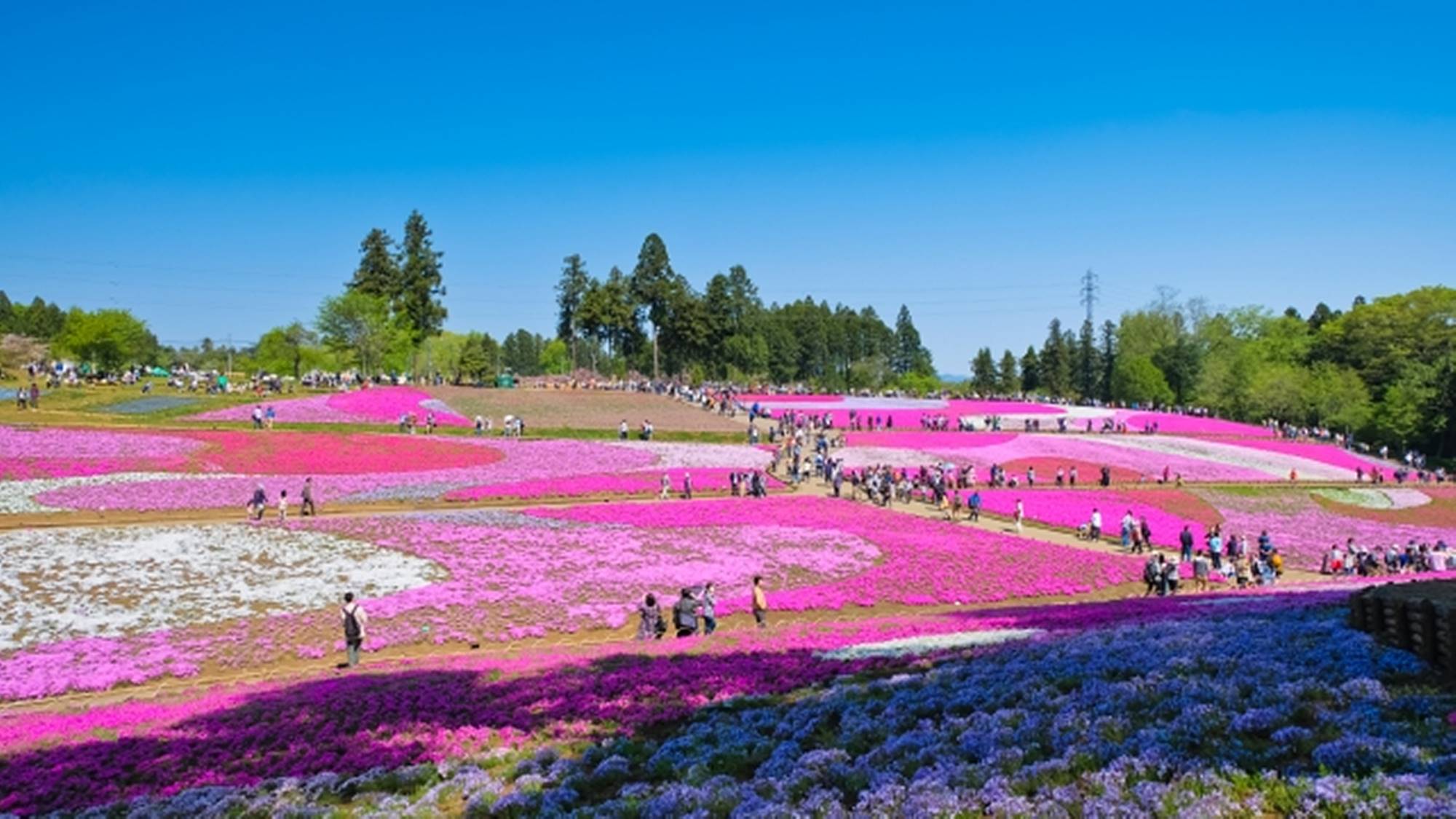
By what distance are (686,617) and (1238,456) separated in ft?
199

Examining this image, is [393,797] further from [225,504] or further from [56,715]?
[225,504]

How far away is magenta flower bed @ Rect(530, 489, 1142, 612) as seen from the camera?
28.8 metres

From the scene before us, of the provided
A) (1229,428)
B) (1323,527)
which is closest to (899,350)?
(1229,428)

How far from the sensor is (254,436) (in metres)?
52.6

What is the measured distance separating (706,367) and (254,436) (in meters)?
90.5

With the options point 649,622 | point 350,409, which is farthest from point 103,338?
point 649,622

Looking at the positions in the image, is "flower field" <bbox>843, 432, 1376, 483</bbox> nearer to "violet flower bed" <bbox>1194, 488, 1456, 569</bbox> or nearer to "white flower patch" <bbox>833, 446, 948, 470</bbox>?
"white flower patch" <bbox>833, 446, 948, 470</bbox>

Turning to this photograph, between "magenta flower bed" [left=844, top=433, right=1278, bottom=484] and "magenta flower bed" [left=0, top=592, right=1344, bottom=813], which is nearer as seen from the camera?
"magenta flower bed" [left=0, top=592, right=1344, bottom=813]

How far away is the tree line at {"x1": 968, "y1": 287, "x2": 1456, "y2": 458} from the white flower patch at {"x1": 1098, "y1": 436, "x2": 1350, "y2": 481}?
1303 inches

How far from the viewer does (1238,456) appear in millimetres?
69062

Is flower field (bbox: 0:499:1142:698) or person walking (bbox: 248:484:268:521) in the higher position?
person walking (bbox: 248:484:268:521)

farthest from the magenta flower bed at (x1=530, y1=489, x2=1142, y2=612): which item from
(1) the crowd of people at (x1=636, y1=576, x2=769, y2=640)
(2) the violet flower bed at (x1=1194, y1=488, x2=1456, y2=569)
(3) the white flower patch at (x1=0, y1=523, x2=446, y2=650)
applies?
(2) the violet flower bed at (x1=1194, y1=488, x2=1456, y2=569)

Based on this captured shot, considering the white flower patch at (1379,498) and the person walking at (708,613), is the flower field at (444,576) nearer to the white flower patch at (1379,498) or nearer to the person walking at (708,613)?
the person walking at (708,613)

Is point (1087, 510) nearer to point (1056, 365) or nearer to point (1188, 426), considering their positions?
point (1188, 426)
